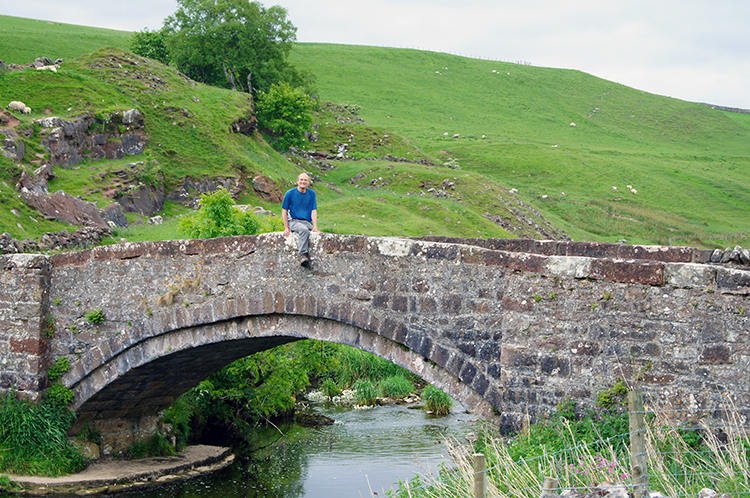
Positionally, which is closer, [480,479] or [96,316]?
[480,479]

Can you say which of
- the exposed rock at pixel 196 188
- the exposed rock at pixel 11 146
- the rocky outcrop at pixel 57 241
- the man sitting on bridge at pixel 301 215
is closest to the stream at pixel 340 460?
the man sitting on bridge at pixel 301 215

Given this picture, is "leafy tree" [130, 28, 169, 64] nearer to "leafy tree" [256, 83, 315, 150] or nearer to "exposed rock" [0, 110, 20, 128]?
"leafy tree" [256, 83, 315, 150]

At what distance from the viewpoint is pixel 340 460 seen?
1289 centimetres

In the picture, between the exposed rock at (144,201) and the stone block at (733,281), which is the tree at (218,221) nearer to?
the exposed rock at (144,201)

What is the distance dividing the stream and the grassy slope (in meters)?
21.3

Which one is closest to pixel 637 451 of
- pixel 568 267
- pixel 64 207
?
pixel 568 267

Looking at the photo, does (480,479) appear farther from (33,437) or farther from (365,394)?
(365,394)

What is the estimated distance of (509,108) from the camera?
74625mm

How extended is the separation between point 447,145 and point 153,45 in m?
21.3

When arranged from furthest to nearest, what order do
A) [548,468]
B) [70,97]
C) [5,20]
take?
[5,20]
[70,97]
[548,468]

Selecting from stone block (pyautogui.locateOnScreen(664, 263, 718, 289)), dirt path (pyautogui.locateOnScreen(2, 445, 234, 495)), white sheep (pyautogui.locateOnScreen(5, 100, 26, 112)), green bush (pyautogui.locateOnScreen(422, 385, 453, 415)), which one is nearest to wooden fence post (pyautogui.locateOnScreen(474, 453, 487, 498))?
stone block (pyautogui.locateOnScreen(664, 263, 718, 289))

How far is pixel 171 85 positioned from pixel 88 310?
959 inches

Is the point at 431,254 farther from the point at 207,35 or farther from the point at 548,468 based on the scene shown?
the point at 207,35

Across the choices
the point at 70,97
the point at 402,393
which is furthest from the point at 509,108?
the point at 402,393
